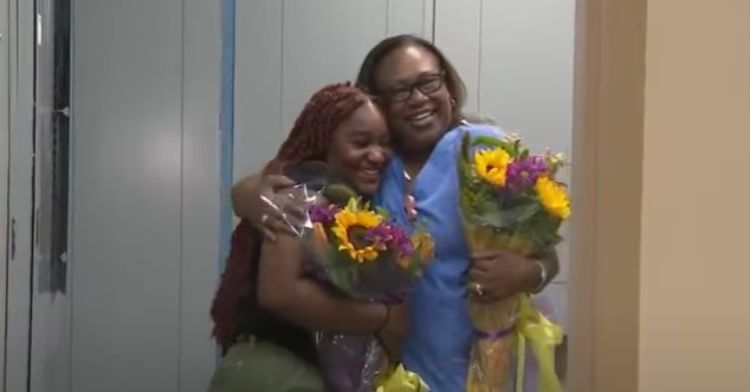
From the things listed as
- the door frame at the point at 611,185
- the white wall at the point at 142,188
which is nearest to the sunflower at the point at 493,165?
the door frame at the point at 611,185

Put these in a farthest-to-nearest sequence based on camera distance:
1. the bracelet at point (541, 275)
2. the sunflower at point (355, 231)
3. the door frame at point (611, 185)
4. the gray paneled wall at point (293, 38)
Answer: the gray paneled wall at point (293, 38), the bracelet at point (541, 275), the sunflower at point (355, 231), the door frame at point (611, 185)

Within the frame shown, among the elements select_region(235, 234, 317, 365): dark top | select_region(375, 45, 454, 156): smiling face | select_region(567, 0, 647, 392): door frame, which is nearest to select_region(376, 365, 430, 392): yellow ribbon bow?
select_region(235, 234, 317, 365): dark top

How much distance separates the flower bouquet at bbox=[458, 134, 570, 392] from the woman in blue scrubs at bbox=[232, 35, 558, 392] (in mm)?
20

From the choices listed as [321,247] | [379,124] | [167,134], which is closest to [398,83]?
[379,124]

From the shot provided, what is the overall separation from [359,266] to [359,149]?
6.6 inches

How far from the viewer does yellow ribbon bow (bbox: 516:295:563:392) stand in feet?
4.49

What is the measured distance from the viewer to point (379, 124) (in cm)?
138

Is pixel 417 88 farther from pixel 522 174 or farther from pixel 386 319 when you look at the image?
pixel 386 319

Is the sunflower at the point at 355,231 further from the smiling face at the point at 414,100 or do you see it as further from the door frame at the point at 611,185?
the door frame at the point at 611,185

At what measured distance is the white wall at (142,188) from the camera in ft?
7.28

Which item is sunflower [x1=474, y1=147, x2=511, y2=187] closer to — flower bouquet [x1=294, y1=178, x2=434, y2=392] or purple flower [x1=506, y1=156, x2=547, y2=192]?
purple flower [x1=506, y1=156, x2=547, y2=192]

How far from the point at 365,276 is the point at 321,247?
7 centimetres

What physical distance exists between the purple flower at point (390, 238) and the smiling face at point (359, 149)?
0.10 meters

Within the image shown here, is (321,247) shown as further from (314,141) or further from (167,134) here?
(167,134)
